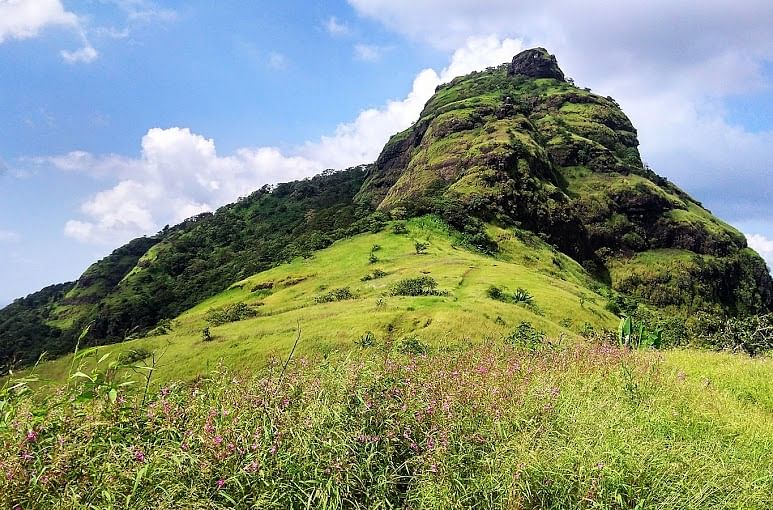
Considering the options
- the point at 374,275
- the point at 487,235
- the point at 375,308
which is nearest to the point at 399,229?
the point at 487,235

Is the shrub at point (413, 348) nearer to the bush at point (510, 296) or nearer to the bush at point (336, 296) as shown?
the bush at point (510, 296)

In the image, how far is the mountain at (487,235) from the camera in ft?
219

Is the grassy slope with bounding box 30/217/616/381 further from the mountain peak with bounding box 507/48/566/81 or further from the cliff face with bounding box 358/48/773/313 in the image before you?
the mountain peak with bounding box 507/48/566/81

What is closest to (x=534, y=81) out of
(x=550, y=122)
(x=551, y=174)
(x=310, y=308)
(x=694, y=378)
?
(x=550, y=122)

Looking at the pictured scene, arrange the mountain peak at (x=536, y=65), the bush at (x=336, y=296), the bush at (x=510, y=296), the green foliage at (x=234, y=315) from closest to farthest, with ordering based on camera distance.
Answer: the bush at (x=510, y=296), the bush at (x=336, y=296), the green foliage at (x=234, y=315), the mountain peak at (x=536, y=65)

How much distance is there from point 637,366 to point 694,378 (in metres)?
2.08

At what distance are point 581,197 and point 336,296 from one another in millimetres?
79988

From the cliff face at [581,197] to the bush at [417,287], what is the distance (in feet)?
108

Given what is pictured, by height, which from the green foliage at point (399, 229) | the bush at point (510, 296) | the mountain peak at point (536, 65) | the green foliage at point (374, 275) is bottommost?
the bush at point (510, 296)

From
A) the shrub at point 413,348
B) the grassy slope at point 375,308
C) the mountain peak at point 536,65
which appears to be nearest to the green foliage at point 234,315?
the grassy slope at point 375,308

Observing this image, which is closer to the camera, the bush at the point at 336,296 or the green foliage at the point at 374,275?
the bush at the point at 336,296

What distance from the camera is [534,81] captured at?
560 ft

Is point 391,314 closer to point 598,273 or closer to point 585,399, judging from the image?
point 585,399

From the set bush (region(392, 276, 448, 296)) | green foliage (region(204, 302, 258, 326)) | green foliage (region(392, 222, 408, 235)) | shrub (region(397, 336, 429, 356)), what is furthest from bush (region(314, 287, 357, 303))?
shrub (region(397, 336, 429, 356))
